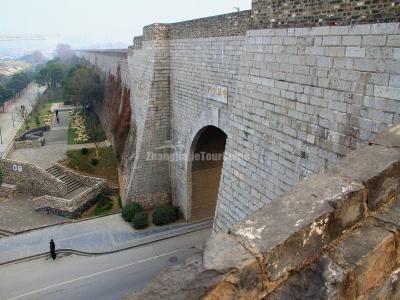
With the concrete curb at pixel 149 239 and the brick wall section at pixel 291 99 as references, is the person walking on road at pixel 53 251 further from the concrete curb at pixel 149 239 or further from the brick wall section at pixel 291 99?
the brick wall section at pixel 291 99

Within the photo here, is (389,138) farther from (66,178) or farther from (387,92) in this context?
(66,178)

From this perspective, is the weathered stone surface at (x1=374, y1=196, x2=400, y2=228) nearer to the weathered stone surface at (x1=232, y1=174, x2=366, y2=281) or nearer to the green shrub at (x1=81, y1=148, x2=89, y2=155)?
the weathered stone surface at (x1=232, y1=174, x2=366, y2=281)

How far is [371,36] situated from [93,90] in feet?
91.5

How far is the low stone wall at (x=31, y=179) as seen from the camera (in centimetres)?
1800

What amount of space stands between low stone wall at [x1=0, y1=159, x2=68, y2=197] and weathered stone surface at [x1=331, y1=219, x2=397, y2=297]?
17.4 metres

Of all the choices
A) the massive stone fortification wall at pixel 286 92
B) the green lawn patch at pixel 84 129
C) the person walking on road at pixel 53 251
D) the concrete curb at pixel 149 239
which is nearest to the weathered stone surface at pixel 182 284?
the massive stone fortification wall at pixel 286 92

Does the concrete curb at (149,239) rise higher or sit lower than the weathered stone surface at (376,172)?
lower

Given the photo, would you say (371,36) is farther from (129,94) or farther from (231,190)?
(129,94)

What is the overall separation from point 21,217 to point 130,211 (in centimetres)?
554

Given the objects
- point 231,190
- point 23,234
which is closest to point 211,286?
point 231,190

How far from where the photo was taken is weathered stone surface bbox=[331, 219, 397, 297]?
2219 mm

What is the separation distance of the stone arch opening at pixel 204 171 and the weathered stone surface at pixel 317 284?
34.2ft

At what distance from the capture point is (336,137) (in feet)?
17.4

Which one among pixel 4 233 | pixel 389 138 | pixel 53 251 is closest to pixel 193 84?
pixel 53 251
